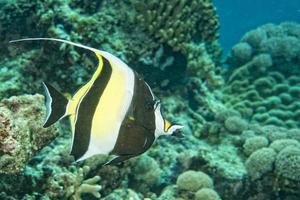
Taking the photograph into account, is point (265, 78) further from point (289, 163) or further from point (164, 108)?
point (289, 163)

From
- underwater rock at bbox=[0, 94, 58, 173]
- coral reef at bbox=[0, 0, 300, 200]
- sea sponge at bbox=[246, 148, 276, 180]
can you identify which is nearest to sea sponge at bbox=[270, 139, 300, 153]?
coral reef at bbox=[0, 0, 300, 200]

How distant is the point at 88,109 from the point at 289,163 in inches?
146

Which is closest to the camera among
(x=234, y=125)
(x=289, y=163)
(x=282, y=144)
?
(x=289, y=163)

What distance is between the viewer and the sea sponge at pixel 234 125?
622cm

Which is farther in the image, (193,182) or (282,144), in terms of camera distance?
(282,144)

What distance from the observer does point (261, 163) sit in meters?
5.02

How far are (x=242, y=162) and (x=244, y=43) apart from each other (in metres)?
3.99

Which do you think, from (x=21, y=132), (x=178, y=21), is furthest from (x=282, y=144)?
(x=21, y=132)

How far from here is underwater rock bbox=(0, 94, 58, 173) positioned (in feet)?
7.52

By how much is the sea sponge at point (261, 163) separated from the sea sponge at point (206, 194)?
37.8 inches

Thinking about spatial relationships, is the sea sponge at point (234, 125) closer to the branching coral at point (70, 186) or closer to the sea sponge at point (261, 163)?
the sea sponge at point (261, 163)

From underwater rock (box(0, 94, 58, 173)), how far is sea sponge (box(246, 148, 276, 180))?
9.80 ft

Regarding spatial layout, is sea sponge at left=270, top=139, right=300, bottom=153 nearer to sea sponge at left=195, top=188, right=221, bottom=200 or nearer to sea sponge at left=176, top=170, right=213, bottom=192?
sea sponge at left=176, top=170, right=213, bottom=192

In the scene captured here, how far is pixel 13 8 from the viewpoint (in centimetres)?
546
